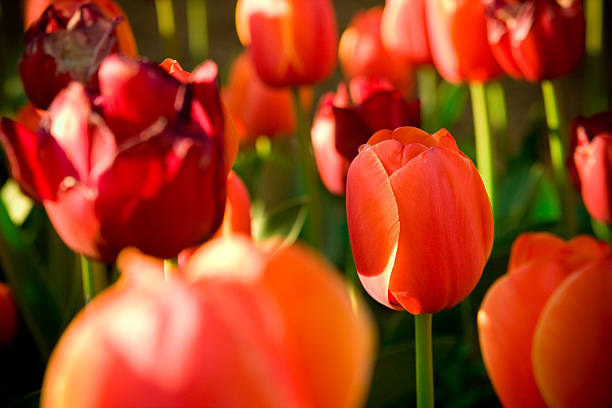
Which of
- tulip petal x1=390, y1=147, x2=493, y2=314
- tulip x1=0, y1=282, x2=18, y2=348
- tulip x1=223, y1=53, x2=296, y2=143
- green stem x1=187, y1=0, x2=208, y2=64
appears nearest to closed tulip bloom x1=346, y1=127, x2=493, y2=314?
tulip petal x1=390, y1=147, x2=493, y2=314

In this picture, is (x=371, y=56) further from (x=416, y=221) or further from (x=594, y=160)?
(x=416, y=221)

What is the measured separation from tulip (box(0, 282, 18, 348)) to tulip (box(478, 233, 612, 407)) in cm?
26

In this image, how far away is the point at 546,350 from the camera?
24 cm

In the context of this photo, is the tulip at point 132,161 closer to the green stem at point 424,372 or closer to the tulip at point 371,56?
the green stem at point 424,372

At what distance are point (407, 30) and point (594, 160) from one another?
0.20 m

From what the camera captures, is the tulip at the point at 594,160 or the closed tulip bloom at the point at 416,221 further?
the tulip at the point at 594,160

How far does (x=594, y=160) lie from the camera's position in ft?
1.22

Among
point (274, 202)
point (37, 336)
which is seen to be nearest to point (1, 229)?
point (37, 336)

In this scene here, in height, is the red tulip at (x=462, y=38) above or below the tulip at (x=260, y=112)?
above

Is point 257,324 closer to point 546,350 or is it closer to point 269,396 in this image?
point 269,396

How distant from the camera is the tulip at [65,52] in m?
0.29

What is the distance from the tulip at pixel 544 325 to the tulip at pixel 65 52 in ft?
0.58

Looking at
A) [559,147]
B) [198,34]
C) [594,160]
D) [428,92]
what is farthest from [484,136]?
[198,34]

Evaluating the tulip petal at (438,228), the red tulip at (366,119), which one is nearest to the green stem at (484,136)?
the red tulip at (366,119)
